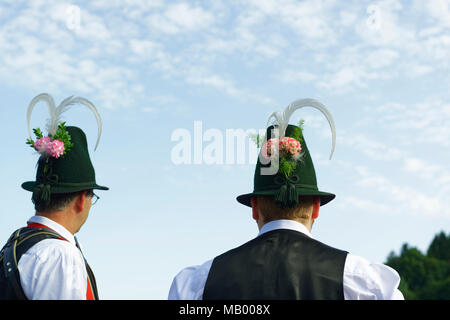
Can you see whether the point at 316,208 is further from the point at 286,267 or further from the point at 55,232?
the point at 55,232

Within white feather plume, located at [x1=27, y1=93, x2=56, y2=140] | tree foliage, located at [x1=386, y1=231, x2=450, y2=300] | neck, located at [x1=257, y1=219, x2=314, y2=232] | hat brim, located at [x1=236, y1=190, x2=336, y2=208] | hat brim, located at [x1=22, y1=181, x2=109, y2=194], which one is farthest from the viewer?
tree foliage, located at [x1=386, y1=231, x2=450, y2=300]

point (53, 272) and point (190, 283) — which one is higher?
point (53, 272)

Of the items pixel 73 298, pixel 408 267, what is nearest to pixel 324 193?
pixel 73 298

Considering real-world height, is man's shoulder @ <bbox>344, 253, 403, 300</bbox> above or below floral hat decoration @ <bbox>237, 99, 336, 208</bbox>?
below

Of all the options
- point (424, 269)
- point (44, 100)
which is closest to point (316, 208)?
point (44, 100)

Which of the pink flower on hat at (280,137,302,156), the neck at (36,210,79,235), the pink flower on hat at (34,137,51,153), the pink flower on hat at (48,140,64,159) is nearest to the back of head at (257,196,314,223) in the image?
the pink flower on hat at (280,137,302,156)

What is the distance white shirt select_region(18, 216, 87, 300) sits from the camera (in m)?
5.37

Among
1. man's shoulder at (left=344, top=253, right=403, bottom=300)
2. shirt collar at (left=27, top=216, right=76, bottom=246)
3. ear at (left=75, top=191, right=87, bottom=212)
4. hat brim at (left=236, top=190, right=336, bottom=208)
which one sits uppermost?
ear at (left=75, top=191, right=87, bottom=212)

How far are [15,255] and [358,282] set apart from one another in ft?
9.65

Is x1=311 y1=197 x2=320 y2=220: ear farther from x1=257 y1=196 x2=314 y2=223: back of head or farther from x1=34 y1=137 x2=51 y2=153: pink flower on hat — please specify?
x1=34 y1=137 x2=51 y2=153: pink flower on hat

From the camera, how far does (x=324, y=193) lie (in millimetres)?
5242

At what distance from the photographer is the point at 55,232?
19.0 ft
